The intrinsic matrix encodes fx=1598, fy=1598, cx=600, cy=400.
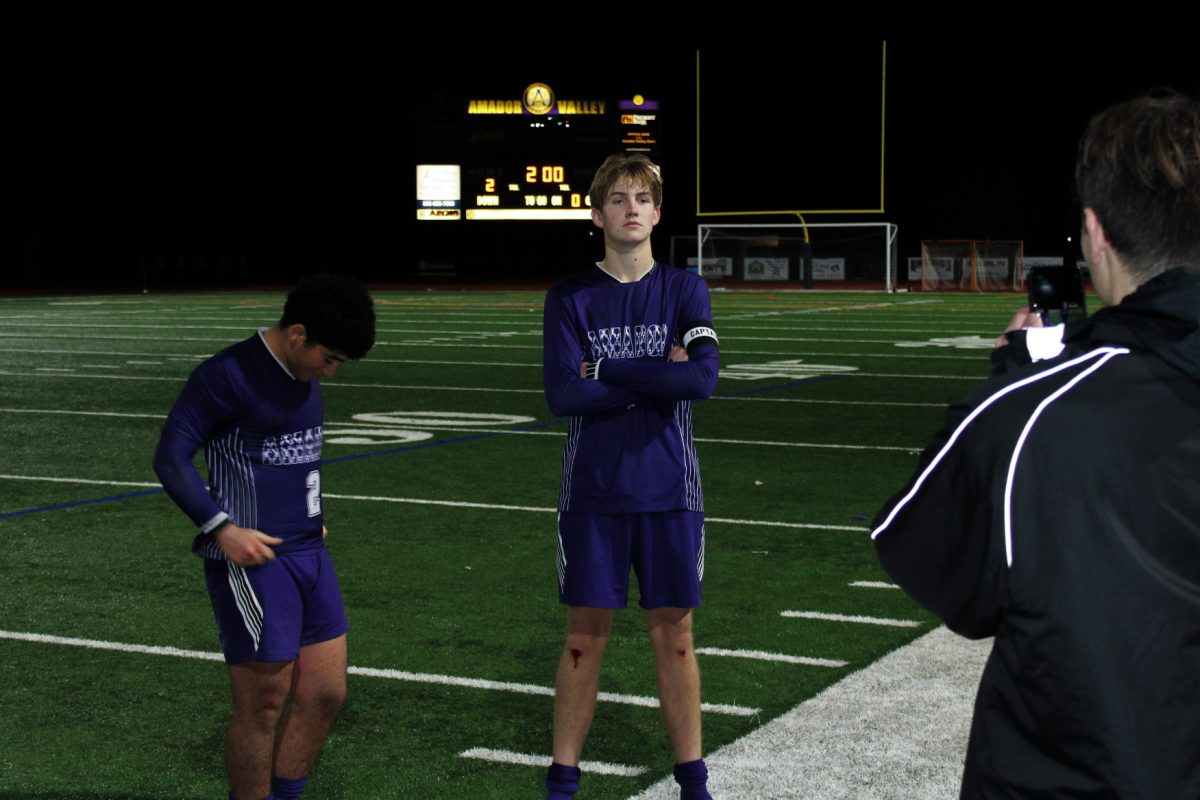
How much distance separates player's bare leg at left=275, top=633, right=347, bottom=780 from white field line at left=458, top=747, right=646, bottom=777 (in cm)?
78

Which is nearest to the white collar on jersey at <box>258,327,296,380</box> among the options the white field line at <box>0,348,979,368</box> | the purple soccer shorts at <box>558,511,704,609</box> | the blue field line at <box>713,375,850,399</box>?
the purple soccer shorts at <box>558,511,704,609</box>

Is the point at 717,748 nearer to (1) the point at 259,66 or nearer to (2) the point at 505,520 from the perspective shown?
(2) the point at 505,520

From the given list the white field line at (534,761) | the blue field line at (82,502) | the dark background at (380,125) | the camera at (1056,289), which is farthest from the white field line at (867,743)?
the dark background at (380,125)

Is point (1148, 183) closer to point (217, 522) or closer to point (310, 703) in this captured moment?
point (217, 522)

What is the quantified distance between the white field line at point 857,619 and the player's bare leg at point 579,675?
83.2 inches

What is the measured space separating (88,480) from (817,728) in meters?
5.88

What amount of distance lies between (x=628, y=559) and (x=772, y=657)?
5.26ft

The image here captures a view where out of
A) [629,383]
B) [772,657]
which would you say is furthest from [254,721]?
[772,657]

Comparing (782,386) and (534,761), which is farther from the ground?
(782,386)

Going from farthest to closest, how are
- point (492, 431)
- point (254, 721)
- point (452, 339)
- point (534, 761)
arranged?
point (452, 339) < point (492, 431) < point (534, 761) < point (254, 721)

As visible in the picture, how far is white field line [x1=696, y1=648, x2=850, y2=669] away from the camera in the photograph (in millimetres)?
5375

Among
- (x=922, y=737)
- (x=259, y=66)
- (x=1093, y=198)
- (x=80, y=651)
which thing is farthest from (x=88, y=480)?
(x=259, y=66)

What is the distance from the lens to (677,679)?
4016 mm

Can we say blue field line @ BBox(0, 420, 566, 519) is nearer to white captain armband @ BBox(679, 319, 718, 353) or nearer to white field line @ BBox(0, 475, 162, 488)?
white field line @ BBox(0, 475, 162, 488)
